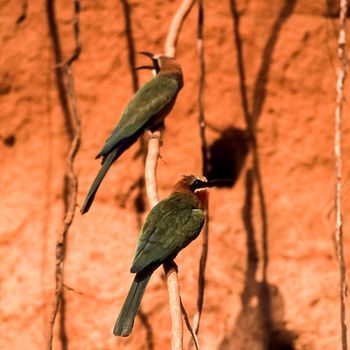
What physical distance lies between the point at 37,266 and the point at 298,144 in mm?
999

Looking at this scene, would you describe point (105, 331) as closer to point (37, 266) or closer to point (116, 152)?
point (37, 266)

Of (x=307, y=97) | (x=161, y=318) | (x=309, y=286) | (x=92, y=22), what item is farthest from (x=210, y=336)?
(x=92, y=22)

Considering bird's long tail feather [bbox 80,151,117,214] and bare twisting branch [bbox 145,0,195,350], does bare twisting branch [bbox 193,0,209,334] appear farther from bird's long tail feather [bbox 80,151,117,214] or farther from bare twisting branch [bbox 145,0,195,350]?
bird's long tail feather [bbox 80,151,117,214]

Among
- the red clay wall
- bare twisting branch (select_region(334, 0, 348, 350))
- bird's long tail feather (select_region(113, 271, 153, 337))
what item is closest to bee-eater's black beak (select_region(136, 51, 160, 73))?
the red clay wall

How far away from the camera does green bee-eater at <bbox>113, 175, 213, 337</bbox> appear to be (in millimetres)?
2625

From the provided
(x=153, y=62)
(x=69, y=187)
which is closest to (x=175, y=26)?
(x=153, y=62)

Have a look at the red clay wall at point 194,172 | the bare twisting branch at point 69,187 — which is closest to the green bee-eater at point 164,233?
the bare twisting branch at point 69,187

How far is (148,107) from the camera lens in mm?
3217

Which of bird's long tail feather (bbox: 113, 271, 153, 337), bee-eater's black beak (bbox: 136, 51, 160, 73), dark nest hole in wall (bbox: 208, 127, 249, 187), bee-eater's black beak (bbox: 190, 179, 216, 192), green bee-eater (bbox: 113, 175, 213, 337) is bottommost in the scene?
bird's long tail feather (bbox: 113, 271, 153, 337)

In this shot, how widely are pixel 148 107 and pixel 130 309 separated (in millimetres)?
824

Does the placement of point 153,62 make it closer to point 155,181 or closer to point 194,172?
point 194,172

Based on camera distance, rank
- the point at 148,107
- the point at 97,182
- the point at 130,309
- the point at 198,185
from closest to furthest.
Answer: the point at 130,309 → the point at 97,182 → the point at 198,185 → the point at 148,107

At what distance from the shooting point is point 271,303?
3.50m

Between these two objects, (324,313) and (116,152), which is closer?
(116,152)
